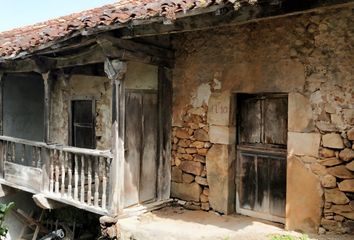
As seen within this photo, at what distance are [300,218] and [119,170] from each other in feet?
8.43

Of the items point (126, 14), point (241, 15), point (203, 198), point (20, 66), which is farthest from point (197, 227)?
point (20, 66)

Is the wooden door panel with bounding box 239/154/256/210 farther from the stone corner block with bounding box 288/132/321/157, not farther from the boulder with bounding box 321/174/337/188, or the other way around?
the boulder with bounding box 321/174/337/188

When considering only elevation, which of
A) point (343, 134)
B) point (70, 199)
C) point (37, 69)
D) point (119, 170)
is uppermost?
point (37, 69)

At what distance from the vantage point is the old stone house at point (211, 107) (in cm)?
426

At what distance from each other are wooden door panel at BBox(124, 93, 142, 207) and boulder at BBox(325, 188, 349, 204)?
2.79 m

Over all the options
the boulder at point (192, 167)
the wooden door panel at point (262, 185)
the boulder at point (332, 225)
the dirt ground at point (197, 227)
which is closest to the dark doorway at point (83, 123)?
the boulder at point (192, 167)

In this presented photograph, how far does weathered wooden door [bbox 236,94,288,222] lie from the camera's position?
5012mm

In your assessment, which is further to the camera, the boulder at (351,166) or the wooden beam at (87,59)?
the wooden beam at (87,59)

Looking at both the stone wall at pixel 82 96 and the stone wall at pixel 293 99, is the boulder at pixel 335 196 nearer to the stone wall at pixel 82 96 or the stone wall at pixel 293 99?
the stone wall at pixel 293 99

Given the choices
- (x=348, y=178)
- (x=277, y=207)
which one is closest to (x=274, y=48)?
(x=348, y=178)

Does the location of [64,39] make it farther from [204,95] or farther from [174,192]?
[174,192]

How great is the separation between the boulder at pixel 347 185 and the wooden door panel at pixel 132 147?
294 centimetres

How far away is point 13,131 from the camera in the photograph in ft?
25.7

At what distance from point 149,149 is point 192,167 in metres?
0.77
